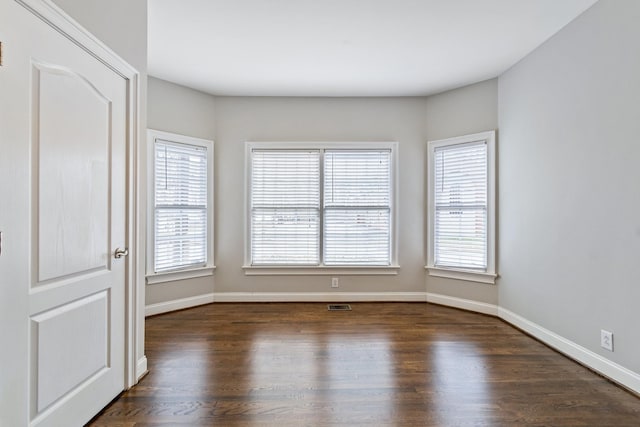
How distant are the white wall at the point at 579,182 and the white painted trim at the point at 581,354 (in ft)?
0.10

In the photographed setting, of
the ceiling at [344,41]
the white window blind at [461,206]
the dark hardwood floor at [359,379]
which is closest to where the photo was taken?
the dark hardwood floor at [359,379]

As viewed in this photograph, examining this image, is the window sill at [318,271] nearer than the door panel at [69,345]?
No

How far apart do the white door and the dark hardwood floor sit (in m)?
0.43

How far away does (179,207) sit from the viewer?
3725 millimetres

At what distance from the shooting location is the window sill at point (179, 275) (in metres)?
3.56

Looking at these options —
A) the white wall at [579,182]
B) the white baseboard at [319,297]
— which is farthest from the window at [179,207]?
the white wall at [579,182]

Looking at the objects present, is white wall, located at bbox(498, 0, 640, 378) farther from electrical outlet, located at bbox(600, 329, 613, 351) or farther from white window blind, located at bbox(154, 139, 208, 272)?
white window blind, located at bbox(154, 139, 208, 272)

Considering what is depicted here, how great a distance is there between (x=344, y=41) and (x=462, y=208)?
7.67 ft

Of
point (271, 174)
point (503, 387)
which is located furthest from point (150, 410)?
point (271, 174)

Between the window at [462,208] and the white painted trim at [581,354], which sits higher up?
the window at [462,208]

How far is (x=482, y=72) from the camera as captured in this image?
3.45 metres

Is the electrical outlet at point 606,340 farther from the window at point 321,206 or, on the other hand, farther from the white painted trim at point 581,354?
the window at point 321,206

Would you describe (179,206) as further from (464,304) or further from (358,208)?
(464,304)

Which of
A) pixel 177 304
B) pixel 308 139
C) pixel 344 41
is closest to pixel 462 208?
pixel 308 139
